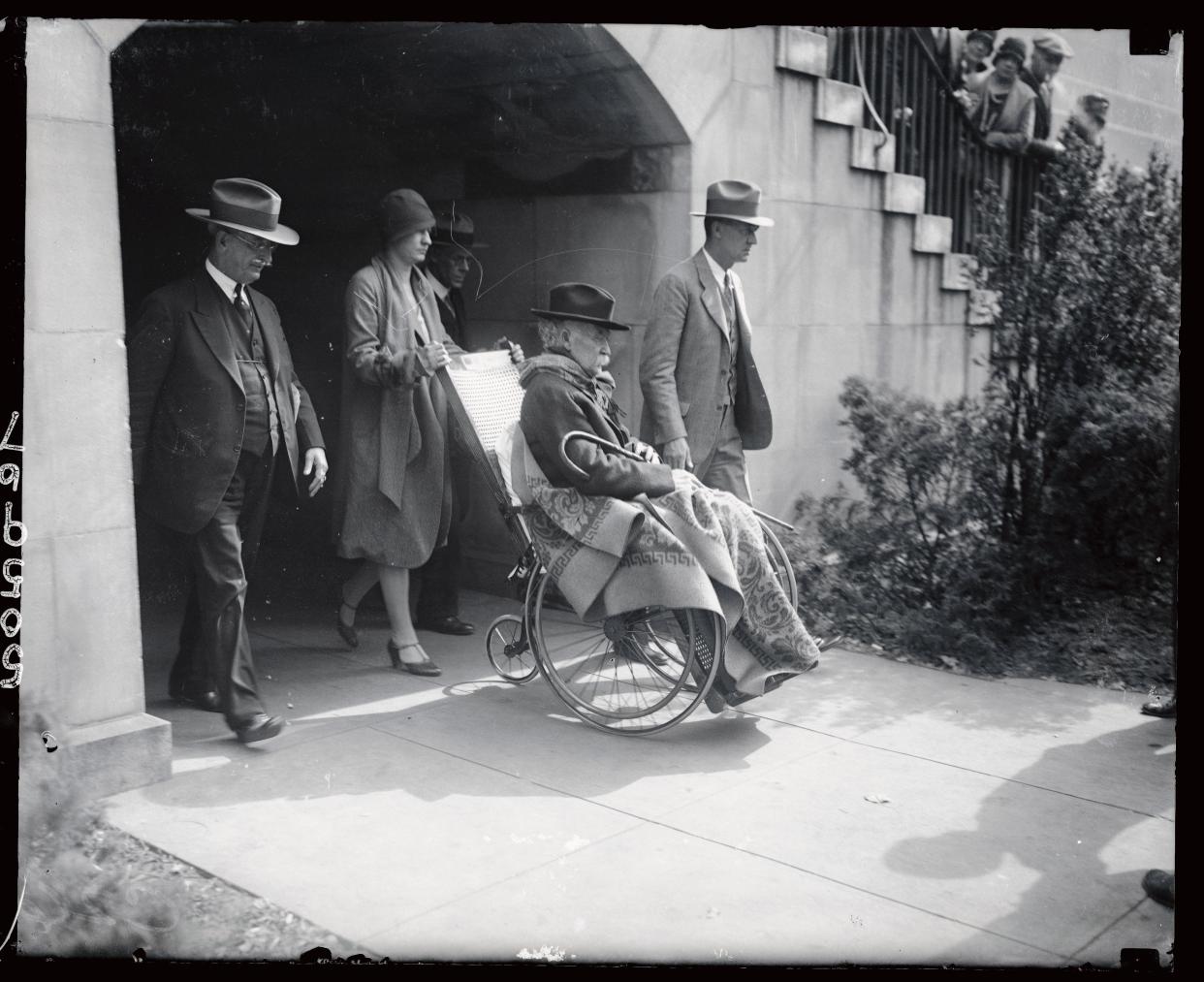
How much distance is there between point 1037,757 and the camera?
5.05 metres

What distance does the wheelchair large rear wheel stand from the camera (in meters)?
5.07

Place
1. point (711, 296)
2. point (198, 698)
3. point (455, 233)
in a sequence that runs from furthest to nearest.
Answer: point (455, 233), point (711, 296), point (198, 698)

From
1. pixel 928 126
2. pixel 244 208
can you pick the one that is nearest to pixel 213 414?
pixel 244 208

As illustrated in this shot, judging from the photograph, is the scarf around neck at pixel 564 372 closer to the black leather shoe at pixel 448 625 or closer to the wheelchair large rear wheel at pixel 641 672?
the wheelchair large rear wheel at pixel 641 672

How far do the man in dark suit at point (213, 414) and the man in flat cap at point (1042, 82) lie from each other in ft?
21.7

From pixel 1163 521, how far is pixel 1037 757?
202cm

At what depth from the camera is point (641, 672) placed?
6.15 m

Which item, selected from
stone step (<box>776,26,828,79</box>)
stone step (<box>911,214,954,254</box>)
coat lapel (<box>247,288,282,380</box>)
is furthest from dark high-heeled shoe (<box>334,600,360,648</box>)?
stone step (<box>911,214,954,254</box>)

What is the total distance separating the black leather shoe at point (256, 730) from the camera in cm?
502

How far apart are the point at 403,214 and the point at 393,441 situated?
1.03 metres

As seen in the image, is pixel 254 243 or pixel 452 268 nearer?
pixel 254 243

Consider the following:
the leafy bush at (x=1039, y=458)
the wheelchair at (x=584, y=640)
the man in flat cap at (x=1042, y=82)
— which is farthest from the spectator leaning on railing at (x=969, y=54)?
the wheelchair at (x=584, y=640)

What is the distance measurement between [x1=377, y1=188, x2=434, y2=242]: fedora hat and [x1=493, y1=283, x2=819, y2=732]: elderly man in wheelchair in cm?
110

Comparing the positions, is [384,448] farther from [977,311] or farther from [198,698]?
[977,311]
